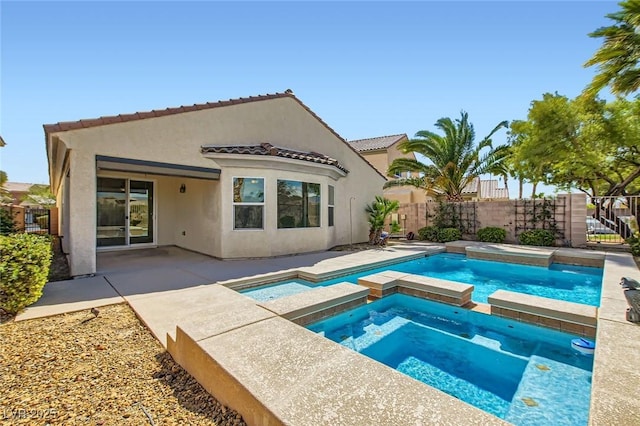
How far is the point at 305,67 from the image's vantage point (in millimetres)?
14562

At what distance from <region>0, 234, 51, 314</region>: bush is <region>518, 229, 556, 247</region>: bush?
69.2ft

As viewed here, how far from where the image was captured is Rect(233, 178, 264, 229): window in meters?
11.9

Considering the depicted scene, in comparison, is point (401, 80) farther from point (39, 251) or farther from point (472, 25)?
point (39, 251)

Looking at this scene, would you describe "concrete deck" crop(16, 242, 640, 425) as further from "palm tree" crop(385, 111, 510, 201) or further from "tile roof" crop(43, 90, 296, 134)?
"palm tree" crop(385, 111, 510, 201)

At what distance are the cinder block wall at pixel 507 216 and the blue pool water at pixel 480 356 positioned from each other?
1429 centimetres

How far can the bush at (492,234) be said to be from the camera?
1856 cm

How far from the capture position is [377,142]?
32.9m

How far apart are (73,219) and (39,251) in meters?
2.94

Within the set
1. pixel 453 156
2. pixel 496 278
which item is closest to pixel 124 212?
pixel 496 278

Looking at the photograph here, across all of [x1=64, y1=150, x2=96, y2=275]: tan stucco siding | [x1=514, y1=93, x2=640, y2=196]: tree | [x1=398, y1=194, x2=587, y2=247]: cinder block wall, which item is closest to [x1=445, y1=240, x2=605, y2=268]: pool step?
[x1=398, y1=194, x2=587, y2=247]: cinder block wall

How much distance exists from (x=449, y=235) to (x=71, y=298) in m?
19.2

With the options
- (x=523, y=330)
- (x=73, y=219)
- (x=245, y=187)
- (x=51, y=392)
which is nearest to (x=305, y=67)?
(x=245, y=187)

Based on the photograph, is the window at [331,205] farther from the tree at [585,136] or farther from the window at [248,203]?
the tree at [585,136]

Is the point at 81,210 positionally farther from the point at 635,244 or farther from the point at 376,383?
the point at 635,244
